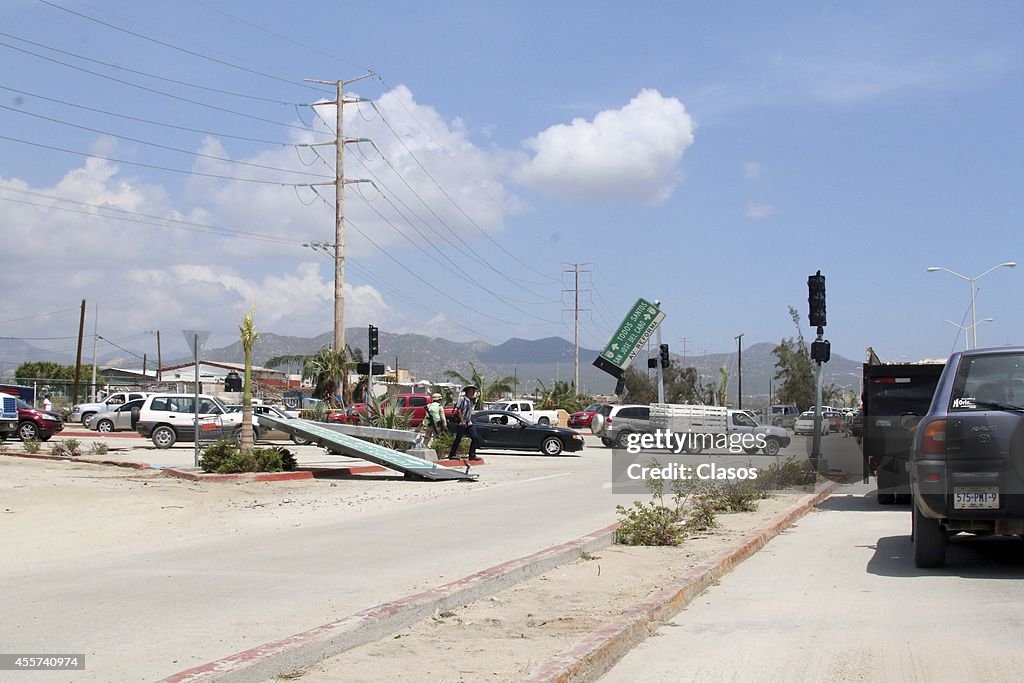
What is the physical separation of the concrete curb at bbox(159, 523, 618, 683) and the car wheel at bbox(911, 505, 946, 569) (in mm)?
3562

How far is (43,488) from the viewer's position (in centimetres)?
1582

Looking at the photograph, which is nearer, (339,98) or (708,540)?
(708,540)

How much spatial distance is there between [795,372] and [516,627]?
310 feet

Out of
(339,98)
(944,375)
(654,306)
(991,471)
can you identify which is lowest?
(991,471)

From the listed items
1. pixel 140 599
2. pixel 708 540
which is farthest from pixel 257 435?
pixel 140 599

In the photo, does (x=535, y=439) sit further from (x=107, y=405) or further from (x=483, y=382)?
(x=483, y=382)

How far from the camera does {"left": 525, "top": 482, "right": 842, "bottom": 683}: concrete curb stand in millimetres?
5930

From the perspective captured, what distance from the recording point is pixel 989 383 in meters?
9.50

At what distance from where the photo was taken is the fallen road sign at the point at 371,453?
20203mm

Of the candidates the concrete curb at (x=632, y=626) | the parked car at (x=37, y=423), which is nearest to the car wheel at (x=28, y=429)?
the parked car at (x=37, y=423)

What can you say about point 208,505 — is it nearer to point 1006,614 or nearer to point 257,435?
point 1006,614

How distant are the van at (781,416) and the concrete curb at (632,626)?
49071 millimetres

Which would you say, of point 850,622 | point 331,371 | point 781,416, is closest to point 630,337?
point 850,622

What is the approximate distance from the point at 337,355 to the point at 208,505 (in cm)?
2492
